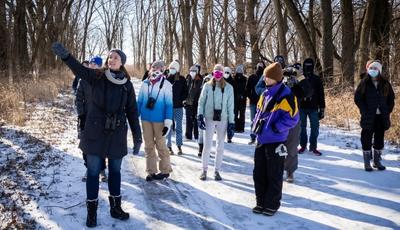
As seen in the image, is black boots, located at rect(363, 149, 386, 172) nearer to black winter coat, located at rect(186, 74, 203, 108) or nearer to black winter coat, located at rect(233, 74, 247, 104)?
black winter coat, located at rect(186, 74, 203, 108)

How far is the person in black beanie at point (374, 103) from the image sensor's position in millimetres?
7871

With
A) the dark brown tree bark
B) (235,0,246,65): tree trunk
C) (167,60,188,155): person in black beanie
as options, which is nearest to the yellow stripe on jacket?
(167,60,188,155): person in black beanie

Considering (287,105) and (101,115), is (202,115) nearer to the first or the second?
(287,105)

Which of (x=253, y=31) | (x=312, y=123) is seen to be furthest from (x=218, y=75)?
(x=253, y=31)

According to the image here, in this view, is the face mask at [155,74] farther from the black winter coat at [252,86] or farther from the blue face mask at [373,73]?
the black winter coat at [252,86]

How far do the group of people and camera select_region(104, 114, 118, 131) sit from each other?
1cm

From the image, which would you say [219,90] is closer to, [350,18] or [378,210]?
[378,210]

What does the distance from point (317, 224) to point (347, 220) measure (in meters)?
0.47

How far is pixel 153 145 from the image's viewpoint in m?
7.54

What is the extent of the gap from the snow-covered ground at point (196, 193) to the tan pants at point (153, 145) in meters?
0.35

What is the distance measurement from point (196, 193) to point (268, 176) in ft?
4.71

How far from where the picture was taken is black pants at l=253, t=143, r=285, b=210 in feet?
19.1

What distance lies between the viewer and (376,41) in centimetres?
1716

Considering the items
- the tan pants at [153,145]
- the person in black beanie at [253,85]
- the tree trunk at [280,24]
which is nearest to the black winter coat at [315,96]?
the person in black beanie at [253,85]
